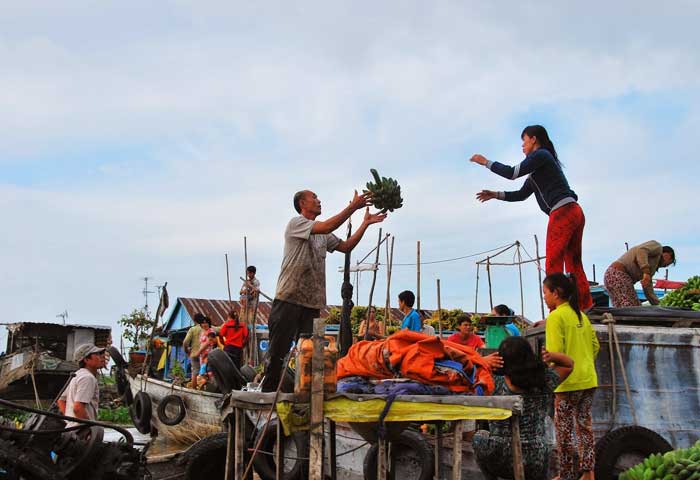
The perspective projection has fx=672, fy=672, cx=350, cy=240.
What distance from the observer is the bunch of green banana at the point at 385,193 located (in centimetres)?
528

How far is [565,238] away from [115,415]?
13.6 meters

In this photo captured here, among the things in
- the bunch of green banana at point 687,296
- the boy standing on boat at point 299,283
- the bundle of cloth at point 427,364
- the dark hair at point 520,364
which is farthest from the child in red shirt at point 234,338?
the dark hair at point 520,364

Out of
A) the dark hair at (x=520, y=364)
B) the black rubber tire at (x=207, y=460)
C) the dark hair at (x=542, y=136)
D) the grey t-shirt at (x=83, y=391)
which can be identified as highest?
the dark hair at (x=542, y=136)

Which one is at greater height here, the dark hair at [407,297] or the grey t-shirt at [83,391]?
the dark hair at [407,297]

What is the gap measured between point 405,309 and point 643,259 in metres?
2.76

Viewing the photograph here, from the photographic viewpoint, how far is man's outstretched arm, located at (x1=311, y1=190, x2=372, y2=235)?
195 inches

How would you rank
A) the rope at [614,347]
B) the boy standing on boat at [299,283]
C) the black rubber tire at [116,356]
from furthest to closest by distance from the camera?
the black rubber tire at [116,356] → the rope at [614,347] → the boy standing on boat at [299,283]

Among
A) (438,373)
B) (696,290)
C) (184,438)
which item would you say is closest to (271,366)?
(438,373)

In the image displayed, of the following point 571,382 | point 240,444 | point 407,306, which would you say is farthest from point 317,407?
point 407,306

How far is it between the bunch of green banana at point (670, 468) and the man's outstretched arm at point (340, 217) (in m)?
2.79

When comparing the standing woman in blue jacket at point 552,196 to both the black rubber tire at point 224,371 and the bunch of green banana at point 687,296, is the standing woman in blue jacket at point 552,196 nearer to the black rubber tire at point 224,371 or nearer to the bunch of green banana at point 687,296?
the bunch of green banana at point 687,296

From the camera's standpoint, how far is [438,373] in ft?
13.0

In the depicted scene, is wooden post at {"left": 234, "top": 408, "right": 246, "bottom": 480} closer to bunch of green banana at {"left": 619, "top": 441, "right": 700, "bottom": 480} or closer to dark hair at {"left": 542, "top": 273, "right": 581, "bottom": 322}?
dark hair at {"left": 542, "top": 273, "right": 581, "bottom": 322}

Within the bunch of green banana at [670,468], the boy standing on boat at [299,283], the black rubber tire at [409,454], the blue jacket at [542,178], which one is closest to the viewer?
the bunch of green banana at [670,468]
